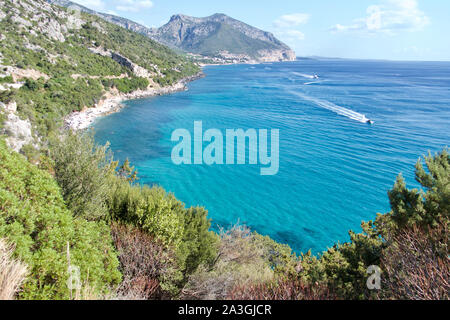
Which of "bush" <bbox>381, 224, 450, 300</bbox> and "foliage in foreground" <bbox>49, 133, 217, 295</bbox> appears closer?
"bush" <bbox>381, 224, 450, 300</bbox>

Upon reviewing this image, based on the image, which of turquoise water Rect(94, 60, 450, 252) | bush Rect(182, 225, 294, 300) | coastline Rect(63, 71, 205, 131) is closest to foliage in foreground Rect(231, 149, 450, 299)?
bush Rect(182, 225, 294, 300)

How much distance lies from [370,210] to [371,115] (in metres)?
33.8

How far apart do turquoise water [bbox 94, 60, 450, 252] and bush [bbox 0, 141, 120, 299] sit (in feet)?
52.5

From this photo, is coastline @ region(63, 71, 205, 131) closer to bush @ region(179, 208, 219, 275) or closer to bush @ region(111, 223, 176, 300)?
bush @ region(179, 208, 219, 275)

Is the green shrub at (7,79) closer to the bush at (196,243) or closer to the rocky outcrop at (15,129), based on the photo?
the rocky outcrop at (15,129)

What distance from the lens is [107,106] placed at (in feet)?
183

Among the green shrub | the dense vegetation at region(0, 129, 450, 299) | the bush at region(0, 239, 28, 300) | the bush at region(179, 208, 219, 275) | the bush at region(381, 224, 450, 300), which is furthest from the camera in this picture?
the green shrub

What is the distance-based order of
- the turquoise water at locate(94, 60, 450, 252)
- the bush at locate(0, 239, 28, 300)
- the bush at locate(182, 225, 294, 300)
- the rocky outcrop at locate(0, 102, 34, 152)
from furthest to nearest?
the rocky outcrop at locate(0, 102, 34, 152), the turquoise water at locate(94, 60, 450, 252), the bush at locate(182, 225, 294, 300), the bush at locate(0, 239, 28, 300)

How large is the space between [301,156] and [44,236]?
32792 millimetres

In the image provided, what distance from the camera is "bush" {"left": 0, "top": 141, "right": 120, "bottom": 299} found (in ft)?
19.3

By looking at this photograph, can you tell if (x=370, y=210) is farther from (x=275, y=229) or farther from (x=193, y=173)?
(x=193, y=173)

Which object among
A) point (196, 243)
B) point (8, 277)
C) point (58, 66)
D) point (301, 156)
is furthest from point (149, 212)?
point (58, 66)

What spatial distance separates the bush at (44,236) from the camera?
19.3 ft
